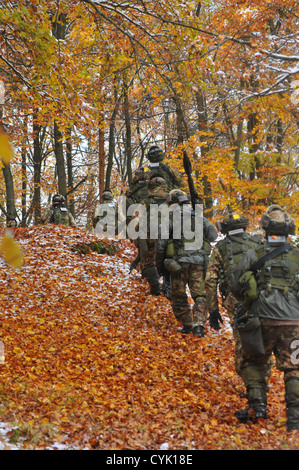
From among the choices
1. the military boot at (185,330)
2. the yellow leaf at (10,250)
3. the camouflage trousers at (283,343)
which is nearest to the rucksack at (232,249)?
the camouflage trousers at (283,343)

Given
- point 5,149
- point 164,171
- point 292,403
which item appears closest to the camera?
point 5,149

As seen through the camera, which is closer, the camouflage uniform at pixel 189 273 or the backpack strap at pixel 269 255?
the backpack strap at pixel 269 255

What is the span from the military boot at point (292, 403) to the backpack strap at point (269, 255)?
126 cm

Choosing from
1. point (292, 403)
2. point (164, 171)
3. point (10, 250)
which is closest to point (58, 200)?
point (164, 171)

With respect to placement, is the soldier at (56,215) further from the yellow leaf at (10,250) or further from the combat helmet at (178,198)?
the yellow leaf at (10,250)

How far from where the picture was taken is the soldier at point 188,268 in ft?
27.0

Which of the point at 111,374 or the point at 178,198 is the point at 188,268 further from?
the point at 111,374

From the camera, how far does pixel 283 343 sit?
16.4 ft

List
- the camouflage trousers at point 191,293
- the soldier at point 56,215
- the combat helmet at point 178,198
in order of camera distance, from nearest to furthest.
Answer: the camouflage trousers at point 191,293 < the combat helmet at point 178,198 < the soldier at point 56,215

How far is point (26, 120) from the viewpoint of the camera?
70.5 feet

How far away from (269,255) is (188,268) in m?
3.42

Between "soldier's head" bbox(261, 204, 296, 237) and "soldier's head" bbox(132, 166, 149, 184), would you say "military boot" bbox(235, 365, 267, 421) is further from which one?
"soldier's head" bbox(132, 166, 149, 184)

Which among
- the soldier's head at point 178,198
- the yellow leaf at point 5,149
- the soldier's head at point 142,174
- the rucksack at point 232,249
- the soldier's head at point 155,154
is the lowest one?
the rucksack at point 232,249

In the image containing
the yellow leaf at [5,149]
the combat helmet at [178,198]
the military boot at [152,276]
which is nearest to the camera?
the yellow leaf at [5,149]
